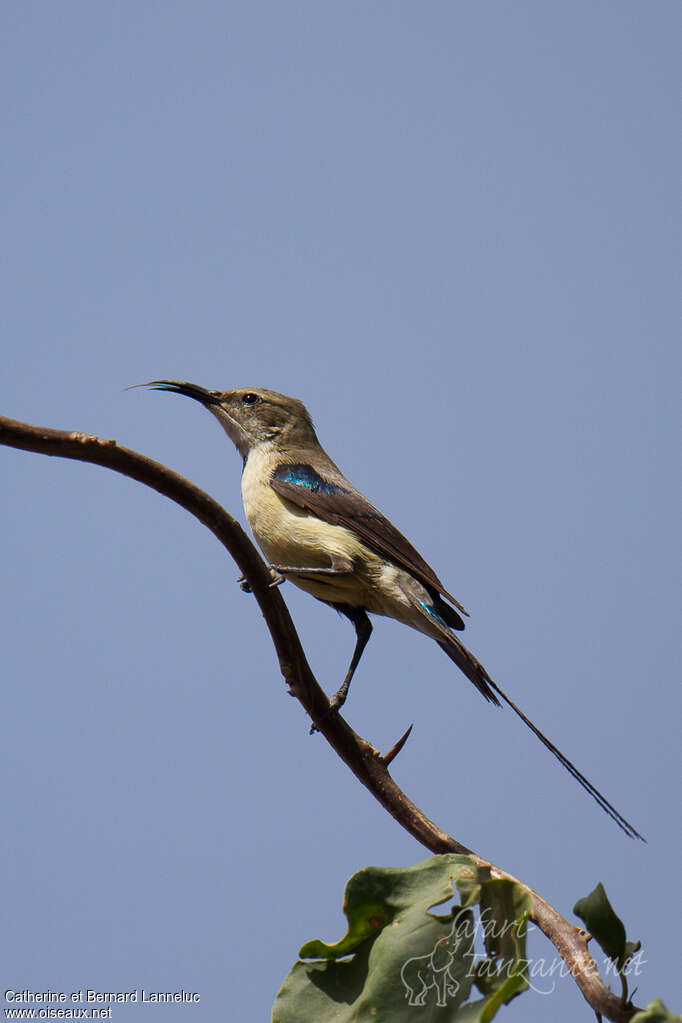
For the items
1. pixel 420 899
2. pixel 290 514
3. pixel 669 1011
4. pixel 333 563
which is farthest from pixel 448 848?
pixel 290 514

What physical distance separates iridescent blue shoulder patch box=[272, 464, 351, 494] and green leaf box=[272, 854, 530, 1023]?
11.3ft

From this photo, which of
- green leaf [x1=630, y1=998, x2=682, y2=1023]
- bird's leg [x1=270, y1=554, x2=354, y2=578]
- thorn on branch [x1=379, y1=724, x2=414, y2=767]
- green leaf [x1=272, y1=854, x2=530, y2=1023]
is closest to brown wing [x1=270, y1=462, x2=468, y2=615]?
bird's leg [x1=270, y1=554, x2=354, y2=578]

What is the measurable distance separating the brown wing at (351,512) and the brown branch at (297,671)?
171 cm

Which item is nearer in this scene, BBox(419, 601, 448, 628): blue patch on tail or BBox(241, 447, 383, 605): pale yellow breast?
BBox(419, 601, 448, 628): blue patch on tail

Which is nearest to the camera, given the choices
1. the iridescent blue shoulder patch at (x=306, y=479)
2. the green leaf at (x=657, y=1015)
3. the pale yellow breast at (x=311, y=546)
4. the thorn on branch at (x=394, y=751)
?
the green leaf at (x=657, y=1015)

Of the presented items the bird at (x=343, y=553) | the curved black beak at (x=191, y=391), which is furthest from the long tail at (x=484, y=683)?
the curved black beak at (x=191, y=391)

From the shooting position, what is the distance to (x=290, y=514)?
18.9 feet

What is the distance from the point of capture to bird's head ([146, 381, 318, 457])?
22.1 feet

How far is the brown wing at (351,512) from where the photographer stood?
5668mm

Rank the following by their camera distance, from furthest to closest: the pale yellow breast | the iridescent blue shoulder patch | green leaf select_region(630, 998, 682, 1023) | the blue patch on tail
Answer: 1. the iridescent blue shoulder patch
2. the pale yellow breast
3. the blue patch on tail
4. green leaf select_region(630, 998, 682, 1023)

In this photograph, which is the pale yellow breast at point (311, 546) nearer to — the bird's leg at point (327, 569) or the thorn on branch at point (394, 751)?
the bird's leg at point (327, 569)

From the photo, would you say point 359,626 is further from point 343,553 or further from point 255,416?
point 255,416

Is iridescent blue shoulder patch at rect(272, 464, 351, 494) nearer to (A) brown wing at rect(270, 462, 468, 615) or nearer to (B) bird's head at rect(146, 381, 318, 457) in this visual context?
(A) brown wing at rect(270, 462, 468, 615)

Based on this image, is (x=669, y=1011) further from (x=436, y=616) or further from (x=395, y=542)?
(x=395, y=542)
